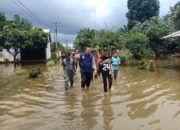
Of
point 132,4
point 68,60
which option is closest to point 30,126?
point 68,60

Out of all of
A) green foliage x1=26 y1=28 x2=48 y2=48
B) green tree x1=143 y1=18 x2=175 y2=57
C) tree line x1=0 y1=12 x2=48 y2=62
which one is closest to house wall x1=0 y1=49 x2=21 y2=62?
tree line x1=0 y1=12 x2=48 y2=62

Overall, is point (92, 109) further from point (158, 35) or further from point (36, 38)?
point (36, 38)

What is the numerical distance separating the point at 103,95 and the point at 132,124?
445 cm

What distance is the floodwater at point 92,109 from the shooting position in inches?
309

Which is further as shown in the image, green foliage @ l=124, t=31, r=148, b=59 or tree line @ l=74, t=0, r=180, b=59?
tree line @ l=74, t=0, r=180, b=59

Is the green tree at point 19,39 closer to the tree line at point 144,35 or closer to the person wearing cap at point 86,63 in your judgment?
the tree line at point 144,35

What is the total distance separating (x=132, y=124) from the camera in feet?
25.5

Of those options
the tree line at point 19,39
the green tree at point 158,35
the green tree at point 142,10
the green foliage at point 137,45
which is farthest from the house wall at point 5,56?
the green foliage at point 137,45

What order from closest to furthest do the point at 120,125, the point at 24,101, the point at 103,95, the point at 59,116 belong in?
the point at 120,125
the point at 59,116
the point at 24,101
the point at 103,95

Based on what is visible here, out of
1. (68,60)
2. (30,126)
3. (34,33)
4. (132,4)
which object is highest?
(132,4)

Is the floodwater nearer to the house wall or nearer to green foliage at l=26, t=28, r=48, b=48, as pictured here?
green foliage at l=26, t=28, r=48, b=48

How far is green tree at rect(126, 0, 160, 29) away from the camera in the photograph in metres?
52.5

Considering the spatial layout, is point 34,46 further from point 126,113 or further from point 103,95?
point 126,113

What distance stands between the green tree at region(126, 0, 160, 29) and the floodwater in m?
39.4
